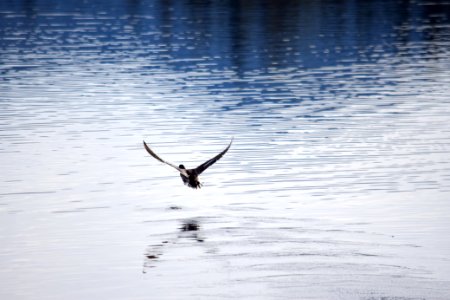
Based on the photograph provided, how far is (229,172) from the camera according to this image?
33656mm

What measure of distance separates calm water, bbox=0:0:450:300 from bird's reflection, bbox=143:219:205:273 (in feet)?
0.21

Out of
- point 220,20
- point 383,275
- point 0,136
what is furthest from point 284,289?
point 220,20

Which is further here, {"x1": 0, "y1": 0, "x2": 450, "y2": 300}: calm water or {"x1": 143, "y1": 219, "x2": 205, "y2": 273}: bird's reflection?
{"x1": 143, "y1": 219, "x2": 205, "y2": 273}: bird's reflection

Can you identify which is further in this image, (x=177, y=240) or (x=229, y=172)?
(x=229, y=172)

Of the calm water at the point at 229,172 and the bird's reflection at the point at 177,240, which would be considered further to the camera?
the bird's reflection at the point at 177,240

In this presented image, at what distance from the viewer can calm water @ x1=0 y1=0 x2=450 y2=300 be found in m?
23.6

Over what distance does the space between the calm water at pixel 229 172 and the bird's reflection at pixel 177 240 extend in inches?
2.5

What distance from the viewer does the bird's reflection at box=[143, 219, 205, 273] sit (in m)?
24.9

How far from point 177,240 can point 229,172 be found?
25.2 ft

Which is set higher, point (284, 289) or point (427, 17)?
point (284, 289)

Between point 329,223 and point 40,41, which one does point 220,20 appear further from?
point 329,223

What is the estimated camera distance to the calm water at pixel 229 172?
23.6 m

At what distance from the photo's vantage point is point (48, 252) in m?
25.6

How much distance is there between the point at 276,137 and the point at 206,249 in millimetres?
14298
